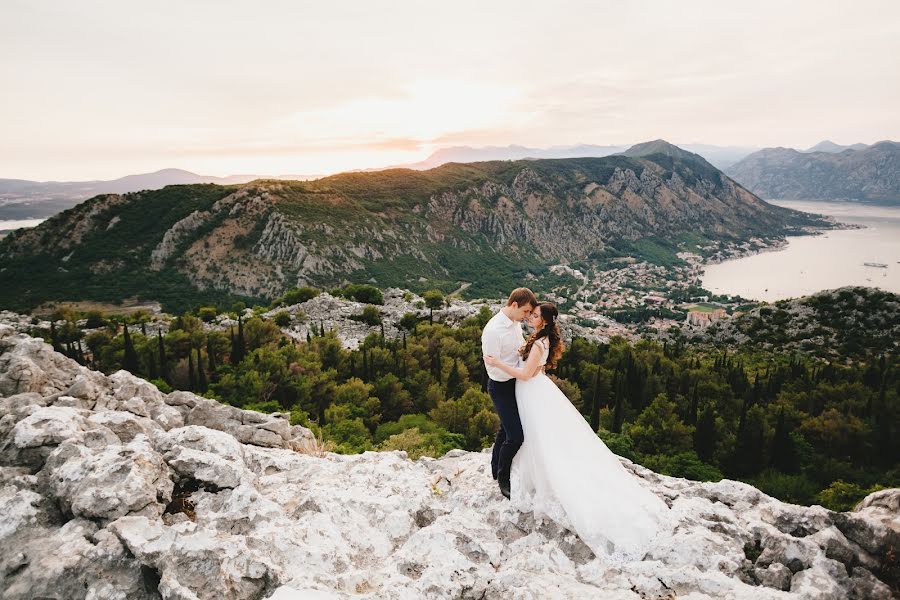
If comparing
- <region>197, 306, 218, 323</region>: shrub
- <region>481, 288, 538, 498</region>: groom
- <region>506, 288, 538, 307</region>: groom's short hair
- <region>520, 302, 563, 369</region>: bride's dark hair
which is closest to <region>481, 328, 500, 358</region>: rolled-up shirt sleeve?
<region>481, 288, 538, 498</region>: groom

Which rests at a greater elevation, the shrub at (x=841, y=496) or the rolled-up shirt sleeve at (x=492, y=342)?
the rolled-up shirt sleeve at (x=492, y=342)

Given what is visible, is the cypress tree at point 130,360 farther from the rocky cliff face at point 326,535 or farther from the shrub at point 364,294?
the shrub at point 364,294

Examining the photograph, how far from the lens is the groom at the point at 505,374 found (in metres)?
6.88

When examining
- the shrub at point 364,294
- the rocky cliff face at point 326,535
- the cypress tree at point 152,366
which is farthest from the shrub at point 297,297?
the rocky cliff face at point 326,535

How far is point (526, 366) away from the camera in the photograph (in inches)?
275

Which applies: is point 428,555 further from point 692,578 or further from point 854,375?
point 854,375

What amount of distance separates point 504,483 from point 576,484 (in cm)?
135

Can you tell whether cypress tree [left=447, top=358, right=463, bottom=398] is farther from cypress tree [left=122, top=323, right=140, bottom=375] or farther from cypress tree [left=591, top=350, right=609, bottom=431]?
cypress tree [left=122, top=323, right=140, bottom=375]

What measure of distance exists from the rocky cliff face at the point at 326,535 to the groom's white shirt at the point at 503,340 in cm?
243

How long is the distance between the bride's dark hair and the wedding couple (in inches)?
0.6

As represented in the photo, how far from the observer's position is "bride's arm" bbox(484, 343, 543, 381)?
6852 millimetres

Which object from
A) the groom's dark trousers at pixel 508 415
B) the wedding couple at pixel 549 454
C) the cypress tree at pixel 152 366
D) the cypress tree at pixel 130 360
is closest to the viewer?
the wedding couple at pixel 549 454

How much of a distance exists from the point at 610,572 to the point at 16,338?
51.0ft

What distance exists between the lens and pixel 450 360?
41562mm
